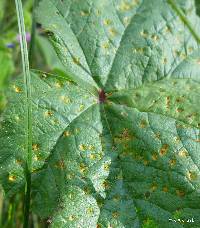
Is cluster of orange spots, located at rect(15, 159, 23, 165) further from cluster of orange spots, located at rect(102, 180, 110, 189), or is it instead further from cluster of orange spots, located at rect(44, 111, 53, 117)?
cluster of orange spots, located at rect(102, 180, 110, 189)


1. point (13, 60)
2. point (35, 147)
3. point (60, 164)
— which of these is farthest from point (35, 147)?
point (13, 60)

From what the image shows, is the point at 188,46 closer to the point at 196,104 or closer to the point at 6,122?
the point at 196,104

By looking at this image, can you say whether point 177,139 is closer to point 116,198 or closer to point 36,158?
point 116,198

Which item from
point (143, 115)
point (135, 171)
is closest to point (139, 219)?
point (135, 171)

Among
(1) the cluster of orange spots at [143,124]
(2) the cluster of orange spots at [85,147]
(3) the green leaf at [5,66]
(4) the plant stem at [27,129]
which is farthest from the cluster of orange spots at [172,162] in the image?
(3) the green leaf at [5,66]

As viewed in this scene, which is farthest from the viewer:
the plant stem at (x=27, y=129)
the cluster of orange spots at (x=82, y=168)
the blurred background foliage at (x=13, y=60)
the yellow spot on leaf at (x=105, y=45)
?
the blurred background foliage at (x=13, y=60)

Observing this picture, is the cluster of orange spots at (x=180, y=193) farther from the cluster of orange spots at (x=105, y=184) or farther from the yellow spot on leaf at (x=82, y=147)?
the yellow spot on leaf at (x=82, y=147)

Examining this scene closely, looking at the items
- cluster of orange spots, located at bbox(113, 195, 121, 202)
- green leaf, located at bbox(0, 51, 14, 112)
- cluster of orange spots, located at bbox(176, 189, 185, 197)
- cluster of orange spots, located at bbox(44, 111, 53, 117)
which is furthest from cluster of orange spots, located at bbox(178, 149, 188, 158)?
green leaf, located at bbox(0, 51, 14, 112)
